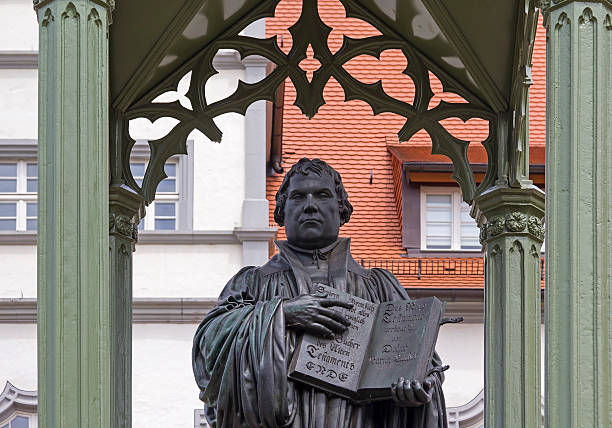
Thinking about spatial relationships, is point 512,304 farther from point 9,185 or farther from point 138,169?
point 9,185

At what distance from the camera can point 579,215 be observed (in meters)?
15.6

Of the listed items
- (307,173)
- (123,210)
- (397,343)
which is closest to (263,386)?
(397,343)

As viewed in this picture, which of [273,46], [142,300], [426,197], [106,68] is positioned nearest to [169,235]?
[142,300]

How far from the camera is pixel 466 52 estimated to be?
19734 millimetres

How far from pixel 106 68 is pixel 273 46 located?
4.40 metres

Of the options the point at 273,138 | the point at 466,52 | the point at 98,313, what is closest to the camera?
the point at 98,313

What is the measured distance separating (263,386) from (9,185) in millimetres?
26112

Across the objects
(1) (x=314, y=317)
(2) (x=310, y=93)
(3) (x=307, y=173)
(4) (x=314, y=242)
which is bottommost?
(1) (x=314, y=317)

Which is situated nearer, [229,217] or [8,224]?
[8,224]

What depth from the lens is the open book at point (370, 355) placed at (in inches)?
671

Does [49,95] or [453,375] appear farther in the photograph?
[453,375]

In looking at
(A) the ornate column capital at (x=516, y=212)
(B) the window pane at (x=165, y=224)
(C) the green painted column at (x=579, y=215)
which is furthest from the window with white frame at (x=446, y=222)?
(C) the green painted column at (x=579, y=215)

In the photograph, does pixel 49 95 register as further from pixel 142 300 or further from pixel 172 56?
pixel 142 300

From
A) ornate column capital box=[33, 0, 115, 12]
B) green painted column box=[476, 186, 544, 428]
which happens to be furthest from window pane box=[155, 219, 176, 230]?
ornate column capital box=[33, 0, 115, 12]
